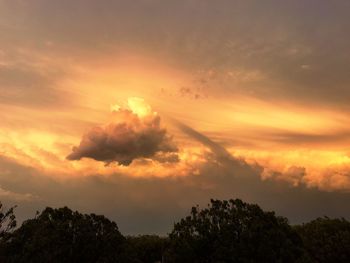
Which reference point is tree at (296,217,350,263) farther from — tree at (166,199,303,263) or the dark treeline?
tree at (166,199,303,263)

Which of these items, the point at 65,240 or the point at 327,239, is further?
the point at 327,239

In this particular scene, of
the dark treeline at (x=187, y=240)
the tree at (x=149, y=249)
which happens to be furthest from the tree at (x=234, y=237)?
the tree at (x=149, y=249)

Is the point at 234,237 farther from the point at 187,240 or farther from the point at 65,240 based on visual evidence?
Answer: the point at 65,240

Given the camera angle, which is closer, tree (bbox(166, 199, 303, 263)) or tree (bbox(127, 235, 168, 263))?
tree (bbox(166, 199, 303, 263))

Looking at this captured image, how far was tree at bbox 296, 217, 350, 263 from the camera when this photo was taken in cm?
7088

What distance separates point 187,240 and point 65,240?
1705 centimetres

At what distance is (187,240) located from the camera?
197ft

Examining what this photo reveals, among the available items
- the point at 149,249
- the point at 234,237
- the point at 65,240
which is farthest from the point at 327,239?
the point at 65,240

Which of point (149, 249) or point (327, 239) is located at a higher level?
point (149, 249)

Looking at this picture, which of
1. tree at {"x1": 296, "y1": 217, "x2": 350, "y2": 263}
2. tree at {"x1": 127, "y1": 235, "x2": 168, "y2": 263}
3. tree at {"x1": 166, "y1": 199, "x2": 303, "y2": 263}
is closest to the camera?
tree at {"x1": 166, "y1": 199, "x2": 303, "y2": 263}

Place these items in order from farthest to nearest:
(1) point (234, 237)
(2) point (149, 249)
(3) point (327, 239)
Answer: (2) point (149, 249)
(3) point (327, 239)
(1) point (234, 237)

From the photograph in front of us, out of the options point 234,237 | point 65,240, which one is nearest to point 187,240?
point 234,237

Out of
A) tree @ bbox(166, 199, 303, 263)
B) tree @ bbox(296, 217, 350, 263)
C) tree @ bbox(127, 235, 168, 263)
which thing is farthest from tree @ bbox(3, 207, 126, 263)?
tree @ bbox(296, 217, 350, 263)

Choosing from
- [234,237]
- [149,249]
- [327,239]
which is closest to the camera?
[234,237]
